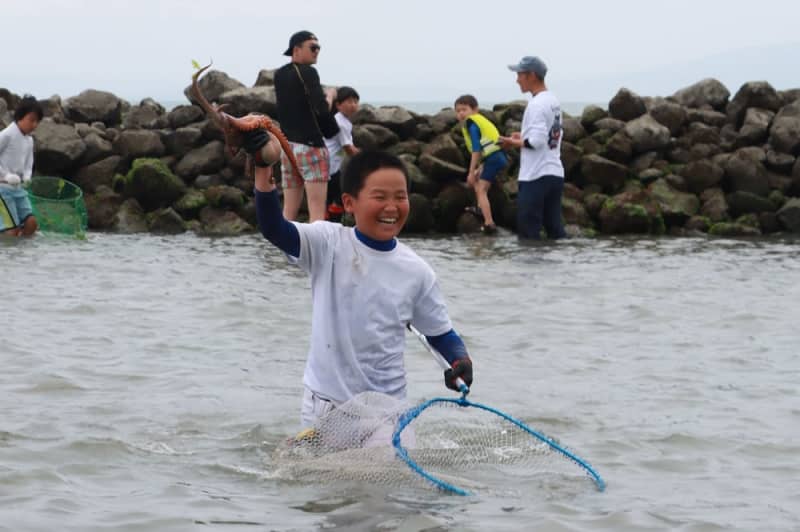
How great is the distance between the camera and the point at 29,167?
15.9 m

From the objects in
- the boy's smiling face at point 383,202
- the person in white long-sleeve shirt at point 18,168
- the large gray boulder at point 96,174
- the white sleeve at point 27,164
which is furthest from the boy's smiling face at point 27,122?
the boy's smiling face at point 383,202

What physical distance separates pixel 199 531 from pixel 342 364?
45.2 inches

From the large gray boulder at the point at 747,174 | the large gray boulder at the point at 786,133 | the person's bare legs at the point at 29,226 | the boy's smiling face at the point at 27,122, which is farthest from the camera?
the large gray boulder at the point at 786,133

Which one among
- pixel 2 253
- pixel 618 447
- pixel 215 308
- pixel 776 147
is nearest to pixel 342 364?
pixel 618 447

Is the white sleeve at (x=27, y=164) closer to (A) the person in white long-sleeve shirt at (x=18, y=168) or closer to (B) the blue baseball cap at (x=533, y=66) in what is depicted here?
(A) the person in white long-sleeve shirt at (x=18, y=168)

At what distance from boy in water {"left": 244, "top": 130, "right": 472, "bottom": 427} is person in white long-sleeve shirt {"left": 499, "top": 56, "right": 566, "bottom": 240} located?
971 centimetres

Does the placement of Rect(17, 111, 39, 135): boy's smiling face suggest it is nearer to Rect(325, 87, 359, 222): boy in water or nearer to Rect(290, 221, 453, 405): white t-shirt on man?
Rect(325, 87, 359, 222): boy in water

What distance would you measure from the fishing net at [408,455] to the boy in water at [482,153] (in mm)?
11629

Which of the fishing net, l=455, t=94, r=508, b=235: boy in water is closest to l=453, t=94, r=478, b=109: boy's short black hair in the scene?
l=455, t=94, r=508, b=235: boy in water

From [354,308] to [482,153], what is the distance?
12347mm

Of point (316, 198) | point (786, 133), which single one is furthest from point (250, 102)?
point (786, 133)

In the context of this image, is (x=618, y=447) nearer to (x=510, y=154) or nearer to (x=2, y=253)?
(x=2, y=253)

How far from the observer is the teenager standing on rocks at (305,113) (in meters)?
13.7

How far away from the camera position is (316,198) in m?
13.8
